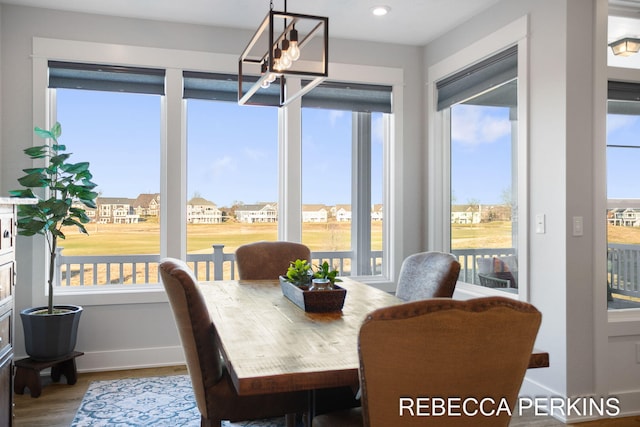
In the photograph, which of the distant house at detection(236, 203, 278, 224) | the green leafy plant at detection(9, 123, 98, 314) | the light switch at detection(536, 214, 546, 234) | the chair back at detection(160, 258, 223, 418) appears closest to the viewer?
the chair back at detection(160, 258, 223, 418)

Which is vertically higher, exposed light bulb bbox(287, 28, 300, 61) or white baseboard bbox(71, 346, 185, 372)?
exposed light bulb bbox(287, 28, 300, 61)

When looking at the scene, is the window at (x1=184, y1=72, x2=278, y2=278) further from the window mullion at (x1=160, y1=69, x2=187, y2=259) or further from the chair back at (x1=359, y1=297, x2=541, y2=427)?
the chair back at (x1=359, y1=297, x2=541, y2=427)

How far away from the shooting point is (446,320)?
1.15m

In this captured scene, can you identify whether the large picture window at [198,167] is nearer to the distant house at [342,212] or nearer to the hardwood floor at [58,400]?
the distant house at [342,212]

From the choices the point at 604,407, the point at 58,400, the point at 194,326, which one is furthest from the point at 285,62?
the point at 604,407

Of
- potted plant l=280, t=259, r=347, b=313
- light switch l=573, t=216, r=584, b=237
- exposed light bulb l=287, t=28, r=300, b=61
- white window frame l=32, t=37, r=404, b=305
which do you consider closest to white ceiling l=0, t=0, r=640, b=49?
white window frame l=32, t=37, r=404, b=305

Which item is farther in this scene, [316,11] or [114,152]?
[114,152]

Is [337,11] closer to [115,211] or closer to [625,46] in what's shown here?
[625,46]

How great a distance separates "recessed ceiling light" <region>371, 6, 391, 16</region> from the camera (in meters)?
3.62

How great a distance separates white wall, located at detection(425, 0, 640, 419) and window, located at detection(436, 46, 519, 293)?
423 millimetres

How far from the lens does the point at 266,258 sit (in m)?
3.38

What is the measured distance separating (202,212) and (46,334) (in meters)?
1.42

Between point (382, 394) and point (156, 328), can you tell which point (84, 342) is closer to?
point (156, 328)

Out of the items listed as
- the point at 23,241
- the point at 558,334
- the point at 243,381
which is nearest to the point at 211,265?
the point at 23,241
